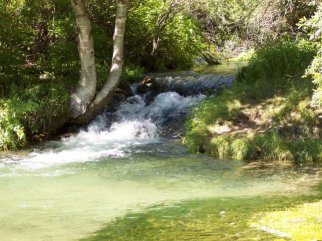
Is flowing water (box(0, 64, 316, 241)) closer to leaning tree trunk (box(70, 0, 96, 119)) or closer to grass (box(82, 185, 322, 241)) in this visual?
grass (box(82, 185, 322, 241))

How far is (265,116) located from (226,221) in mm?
5395

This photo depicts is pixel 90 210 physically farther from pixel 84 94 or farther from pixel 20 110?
pixel 84 94

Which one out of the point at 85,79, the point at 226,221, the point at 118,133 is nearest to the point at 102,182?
the point at 226,221

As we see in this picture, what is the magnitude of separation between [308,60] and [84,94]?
216 inches

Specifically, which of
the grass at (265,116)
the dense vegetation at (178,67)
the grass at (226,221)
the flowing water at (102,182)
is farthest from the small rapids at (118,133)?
the grass at (226,221)

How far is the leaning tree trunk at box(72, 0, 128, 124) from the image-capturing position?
13164mm

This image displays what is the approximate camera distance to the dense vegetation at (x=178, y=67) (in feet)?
33.8

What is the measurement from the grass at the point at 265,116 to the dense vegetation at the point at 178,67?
Answer: 21 mm

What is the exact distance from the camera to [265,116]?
11070mm

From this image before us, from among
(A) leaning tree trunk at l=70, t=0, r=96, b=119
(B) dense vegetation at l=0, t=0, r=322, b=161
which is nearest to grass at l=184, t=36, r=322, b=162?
(B) dense vegetation at l=0, t=0, r=322, b=161

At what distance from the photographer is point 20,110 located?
1156cm

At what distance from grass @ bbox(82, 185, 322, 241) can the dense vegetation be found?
1.50m

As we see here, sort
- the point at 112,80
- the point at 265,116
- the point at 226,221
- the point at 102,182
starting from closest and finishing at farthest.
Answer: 1. the point at 226,221
2. the point at 102,182
3. the point at 265,116
4. the point at 112,80

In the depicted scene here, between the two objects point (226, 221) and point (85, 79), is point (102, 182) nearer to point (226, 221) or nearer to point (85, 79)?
point (226, 221)
